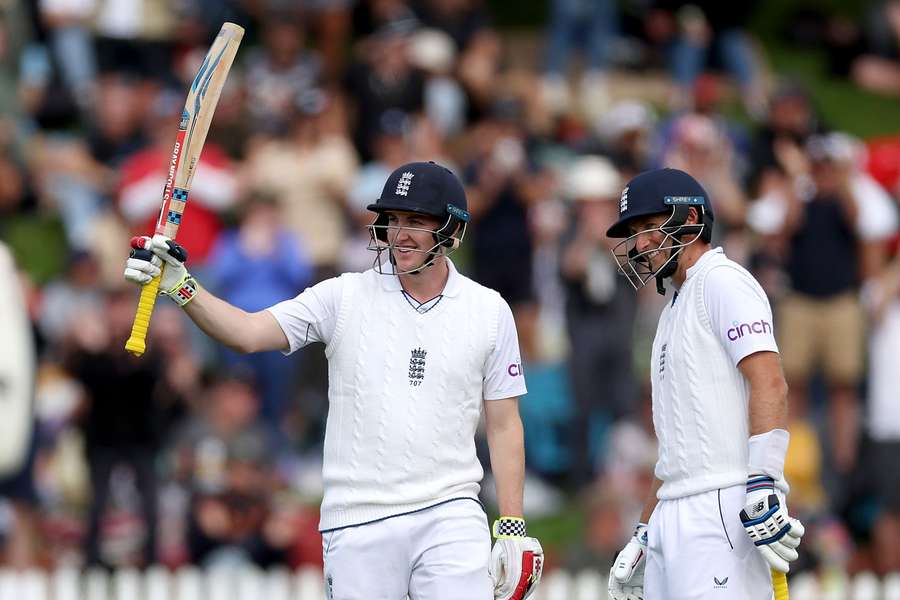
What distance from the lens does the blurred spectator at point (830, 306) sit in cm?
1400

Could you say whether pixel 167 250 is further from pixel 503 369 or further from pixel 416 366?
Answer: pixel 503 369

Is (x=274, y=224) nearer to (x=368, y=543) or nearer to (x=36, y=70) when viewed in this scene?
(x=36, y=70)

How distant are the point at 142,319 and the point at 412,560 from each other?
5.40 ft

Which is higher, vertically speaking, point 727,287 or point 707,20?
point 707,20

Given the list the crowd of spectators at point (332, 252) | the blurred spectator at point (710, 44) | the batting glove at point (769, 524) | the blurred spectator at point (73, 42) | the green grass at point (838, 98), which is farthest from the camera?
the green grass at point (838, 98)

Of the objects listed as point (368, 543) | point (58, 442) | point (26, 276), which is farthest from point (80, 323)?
point (368, 543)

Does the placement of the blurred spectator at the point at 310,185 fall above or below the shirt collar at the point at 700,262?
above

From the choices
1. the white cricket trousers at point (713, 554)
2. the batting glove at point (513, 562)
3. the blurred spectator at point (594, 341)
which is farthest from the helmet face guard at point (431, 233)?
the blurred spectator at point (594, 341)

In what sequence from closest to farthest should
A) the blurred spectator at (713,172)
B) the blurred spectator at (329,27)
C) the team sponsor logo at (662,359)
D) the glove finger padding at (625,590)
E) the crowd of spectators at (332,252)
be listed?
the team sponsor logo at (662,359)
the glove finger padding at (625,590)
the crowd of spectators at (332,252)
the blurred spectator at (713,172)
the blurred spectator at (329,27)

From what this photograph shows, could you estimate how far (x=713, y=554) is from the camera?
289 inches

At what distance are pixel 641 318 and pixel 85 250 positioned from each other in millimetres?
4838

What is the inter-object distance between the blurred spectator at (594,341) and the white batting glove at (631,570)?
595 cm

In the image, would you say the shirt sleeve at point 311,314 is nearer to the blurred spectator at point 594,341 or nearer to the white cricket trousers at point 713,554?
the white cricket trousers at point 713,554

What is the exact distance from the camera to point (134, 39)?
17.0 metres
